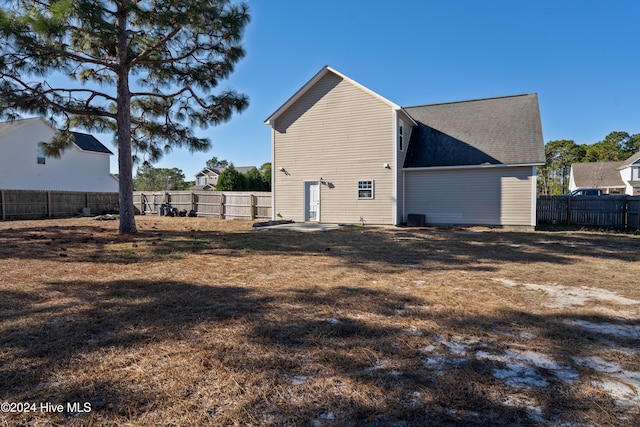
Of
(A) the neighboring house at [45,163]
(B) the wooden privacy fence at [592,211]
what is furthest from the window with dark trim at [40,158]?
(B) the wooden privacy fence at [592,211]

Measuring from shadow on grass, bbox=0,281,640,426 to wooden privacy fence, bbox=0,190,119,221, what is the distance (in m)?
19.3

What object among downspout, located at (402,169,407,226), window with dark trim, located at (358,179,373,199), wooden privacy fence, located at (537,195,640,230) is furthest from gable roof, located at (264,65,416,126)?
wooden privacy fence, located at (537,195,640,230)

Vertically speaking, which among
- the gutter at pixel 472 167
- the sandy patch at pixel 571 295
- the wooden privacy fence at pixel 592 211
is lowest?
the sandy patch at pixel 571 295

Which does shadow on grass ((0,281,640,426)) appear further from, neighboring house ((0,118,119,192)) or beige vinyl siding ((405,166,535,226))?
neighboring house ((0,118,119,192))

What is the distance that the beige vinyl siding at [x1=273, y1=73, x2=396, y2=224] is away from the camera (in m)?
15.4

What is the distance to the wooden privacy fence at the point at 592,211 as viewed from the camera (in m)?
14.8

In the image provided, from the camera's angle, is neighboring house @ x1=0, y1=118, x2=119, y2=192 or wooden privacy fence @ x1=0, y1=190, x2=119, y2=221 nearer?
wooden privacy fence @ x1=0, y1=190, x2=119, y2=221

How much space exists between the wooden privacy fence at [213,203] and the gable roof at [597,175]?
133ft

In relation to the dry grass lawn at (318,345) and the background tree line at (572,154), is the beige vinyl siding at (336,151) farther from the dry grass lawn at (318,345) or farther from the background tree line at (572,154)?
the background tree line at (572,154)

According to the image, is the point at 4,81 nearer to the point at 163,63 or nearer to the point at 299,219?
the point at 163,63

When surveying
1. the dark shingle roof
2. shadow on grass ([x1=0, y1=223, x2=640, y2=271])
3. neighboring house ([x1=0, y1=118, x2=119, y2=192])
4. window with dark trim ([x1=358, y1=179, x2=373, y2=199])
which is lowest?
shadow on grass ([x1=0, y1=223, x2=640, y2=271])

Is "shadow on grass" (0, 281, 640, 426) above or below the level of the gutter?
below

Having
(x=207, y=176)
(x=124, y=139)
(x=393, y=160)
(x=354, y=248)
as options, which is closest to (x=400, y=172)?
(x=393, y=160)

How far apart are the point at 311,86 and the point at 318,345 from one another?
15.2 metres
